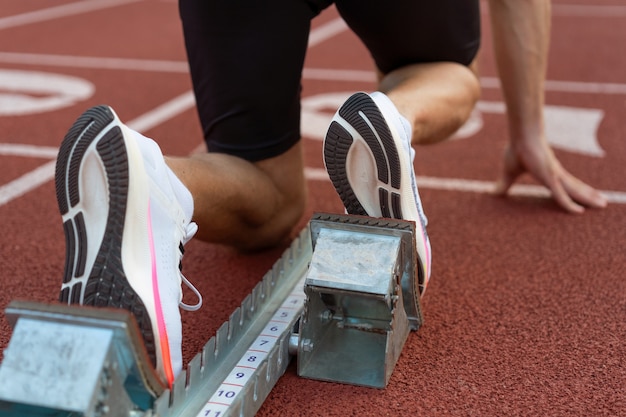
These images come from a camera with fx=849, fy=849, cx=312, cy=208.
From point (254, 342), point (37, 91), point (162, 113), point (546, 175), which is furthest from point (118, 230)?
point (37, 91)

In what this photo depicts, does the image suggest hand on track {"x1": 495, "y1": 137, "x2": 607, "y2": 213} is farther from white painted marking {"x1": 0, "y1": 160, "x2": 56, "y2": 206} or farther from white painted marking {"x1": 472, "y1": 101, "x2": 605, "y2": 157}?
white painted marking {"x1": 0, "y1": 160, "x2": 56, "y2": 206}

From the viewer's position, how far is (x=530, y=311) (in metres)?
2.15

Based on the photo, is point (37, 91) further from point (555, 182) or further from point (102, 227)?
point (102, 227)

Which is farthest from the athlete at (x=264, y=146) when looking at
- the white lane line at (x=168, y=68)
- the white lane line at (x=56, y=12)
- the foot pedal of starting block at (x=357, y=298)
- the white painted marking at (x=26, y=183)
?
the white lane line at (x=56, y=12)

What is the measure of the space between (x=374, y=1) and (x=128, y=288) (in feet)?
3.48

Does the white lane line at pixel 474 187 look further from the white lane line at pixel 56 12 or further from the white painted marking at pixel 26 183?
the white lane line at pixel 56 12

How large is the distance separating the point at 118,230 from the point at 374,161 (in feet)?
1.96

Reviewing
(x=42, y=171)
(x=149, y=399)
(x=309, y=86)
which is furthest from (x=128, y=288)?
(x=309, y=86)

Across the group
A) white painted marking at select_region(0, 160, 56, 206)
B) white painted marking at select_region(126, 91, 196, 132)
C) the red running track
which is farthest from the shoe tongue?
white painted marking at select_region(126, 91, 196, 132)

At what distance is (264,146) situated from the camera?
2.31 metres

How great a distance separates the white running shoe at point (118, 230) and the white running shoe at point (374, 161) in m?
0.43

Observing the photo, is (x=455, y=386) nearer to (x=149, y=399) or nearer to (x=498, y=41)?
(x=149, y=399)

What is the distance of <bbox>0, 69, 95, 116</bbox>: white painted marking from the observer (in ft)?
14.1

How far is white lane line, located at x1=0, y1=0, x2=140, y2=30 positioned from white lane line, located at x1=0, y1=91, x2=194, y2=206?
287cm
